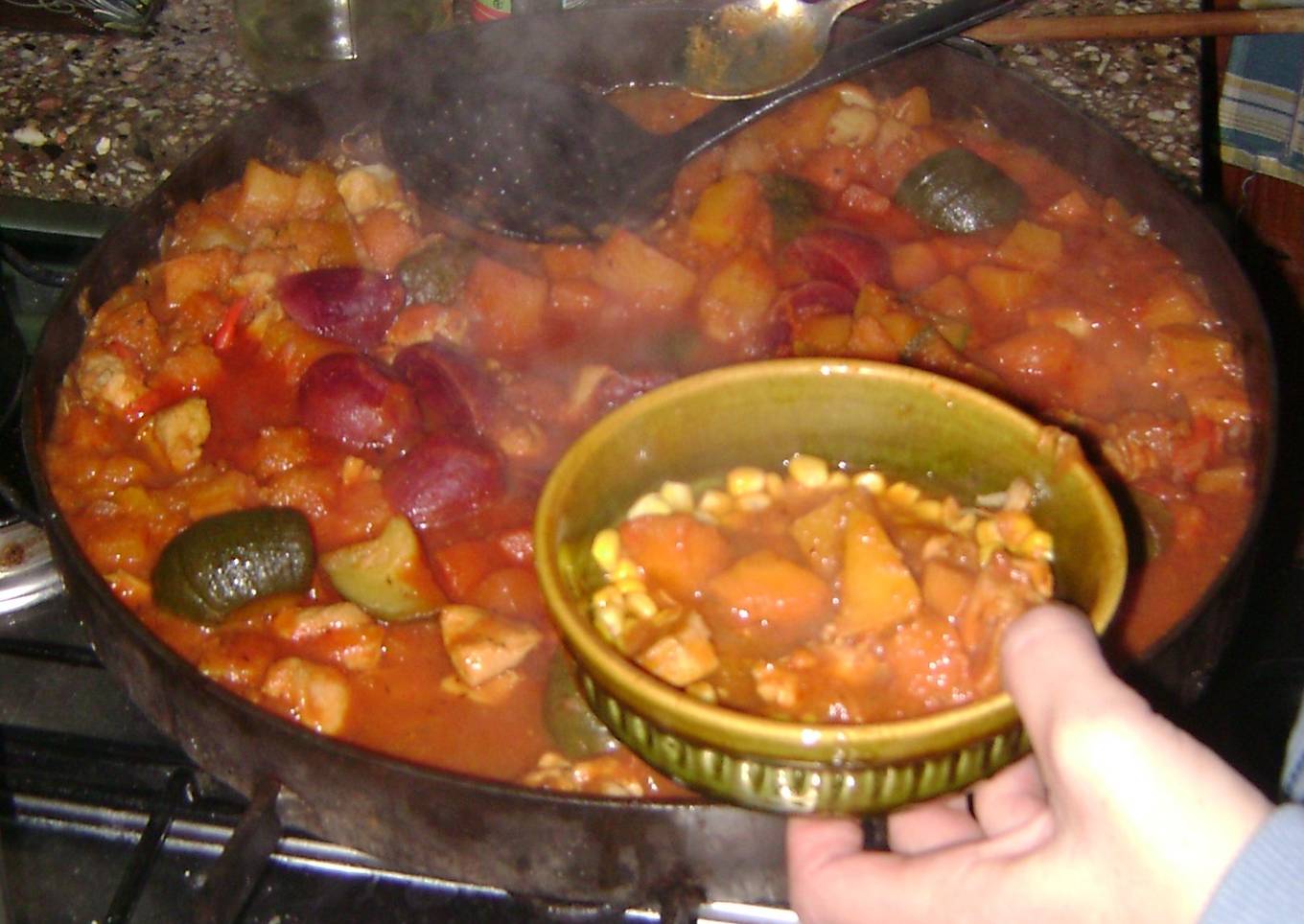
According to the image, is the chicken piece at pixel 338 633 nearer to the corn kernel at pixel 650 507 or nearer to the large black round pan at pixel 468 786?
the large black round pan at pixel 468 786

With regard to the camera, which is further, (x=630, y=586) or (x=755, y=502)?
(x=755, y=502)

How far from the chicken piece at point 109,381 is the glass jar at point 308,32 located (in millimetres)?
1129

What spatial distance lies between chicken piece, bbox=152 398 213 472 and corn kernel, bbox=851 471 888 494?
1291 mm

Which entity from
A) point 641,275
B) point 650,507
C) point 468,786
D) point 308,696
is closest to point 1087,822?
point 650,507

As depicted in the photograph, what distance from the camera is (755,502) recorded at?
5.50 feet

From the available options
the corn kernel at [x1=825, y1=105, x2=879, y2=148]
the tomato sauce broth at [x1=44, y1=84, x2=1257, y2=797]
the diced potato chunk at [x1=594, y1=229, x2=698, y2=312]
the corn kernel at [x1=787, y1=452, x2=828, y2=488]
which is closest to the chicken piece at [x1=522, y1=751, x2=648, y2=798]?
the tomato sauce broth at [x1=44, y1=84, x2=1257, y2=797]

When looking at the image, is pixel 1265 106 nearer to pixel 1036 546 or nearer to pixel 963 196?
pixel 963 196

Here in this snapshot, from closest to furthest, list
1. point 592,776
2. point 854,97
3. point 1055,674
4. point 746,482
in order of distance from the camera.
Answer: point 1055,674 < point 746,482 < point 592,776 < point 854,97

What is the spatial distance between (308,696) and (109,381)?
2.66 feet

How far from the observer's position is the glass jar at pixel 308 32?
11.0ft

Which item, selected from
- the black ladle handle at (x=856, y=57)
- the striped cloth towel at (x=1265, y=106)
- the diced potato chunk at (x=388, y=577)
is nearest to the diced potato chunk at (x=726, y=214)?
the black ladle handle at (x=856, y=57)

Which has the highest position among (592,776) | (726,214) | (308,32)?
(308,32)

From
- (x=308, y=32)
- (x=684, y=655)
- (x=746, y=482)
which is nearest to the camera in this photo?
(x=684, y=655)

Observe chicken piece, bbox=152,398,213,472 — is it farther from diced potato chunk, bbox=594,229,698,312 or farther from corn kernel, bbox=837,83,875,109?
corn kernel, bbox=837,83,875,109
